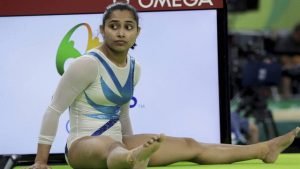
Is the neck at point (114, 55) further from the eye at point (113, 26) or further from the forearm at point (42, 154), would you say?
the forearm at point (42, 154)

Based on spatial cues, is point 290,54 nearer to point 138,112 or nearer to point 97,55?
point 138,112

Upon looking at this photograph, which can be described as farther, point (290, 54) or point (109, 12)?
point (290, 54)

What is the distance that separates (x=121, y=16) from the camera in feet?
11.6

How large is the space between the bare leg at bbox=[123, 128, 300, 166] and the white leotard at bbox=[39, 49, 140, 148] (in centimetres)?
20

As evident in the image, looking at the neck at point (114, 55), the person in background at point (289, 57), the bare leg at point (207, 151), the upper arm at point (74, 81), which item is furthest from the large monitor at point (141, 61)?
the person in background at point (289, 57)

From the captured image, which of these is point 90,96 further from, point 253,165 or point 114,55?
point 253,165

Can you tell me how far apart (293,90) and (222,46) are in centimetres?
422

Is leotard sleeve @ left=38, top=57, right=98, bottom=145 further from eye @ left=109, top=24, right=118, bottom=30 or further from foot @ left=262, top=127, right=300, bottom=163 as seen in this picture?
foot @ left=262, top=127, right=300, bottom=163

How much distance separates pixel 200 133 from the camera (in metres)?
4.52

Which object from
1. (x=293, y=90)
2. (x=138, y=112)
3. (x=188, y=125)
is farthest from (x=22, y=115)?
(x=293, y=90)

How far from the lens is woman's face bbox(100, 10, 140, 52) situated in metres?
3.53

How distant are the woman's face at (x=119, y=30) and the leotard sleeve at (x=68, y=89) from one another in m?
0.12

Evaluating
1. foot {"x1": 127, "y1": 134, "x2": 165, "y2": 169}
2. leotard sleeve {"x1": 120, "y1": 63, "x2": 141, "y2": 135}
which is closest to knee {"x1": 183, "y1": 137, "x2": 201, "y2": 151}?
leotard sleeve {"x1": 120, "y1": 63, "x2": 141, "y2": 135}

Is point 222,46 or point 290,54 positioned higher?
point 222,46
